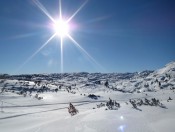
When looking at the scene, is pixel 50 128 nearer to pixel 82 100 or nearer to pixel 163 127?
pixel 163 127

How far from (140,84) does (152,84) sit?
12.7 meters

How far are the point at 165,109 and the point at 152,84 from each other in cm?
10854

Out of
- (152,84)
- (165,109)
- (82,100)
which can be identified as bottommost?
(165,109)

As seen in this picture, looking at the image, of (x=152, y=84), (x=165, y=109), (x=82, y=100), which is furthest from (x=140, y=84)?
(x=165, y=109)

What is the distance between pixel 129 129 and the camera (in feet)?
30.9

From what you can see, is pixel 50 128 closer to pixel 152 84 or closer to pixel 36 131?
pixel 36 131

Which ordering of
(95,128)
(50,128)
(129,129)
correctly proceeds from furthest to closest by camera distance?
(50,128)
(95,128)
(129,129)

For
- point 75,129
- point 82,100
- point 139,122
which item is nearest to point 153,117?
point 139,122

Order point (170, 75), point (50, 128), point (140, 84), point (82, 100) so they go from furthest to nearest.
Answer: point (140, 84), point (170, 75), point (82, 100), point (50, 128)

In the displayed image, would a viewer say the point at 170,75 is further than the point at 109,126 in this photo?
Yes

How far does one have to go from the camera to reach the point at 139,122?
10.7m

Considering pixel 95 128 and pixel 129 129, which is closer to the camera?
pixel 129 129

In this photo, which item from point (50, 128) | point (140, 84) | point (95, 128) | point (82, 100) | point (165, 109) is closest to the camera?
point (95, 128)

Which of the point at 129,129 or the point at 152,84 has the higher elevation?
the point at 152,84
